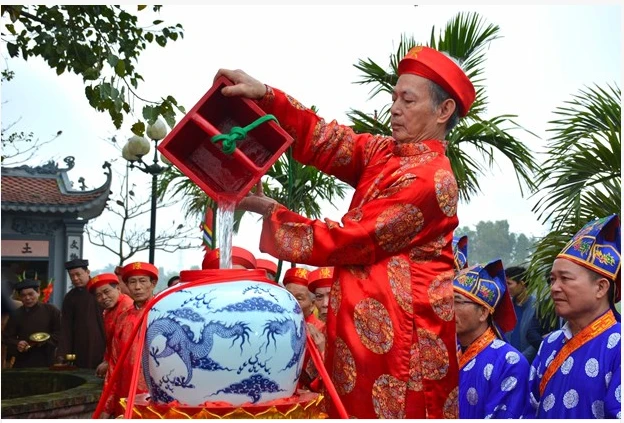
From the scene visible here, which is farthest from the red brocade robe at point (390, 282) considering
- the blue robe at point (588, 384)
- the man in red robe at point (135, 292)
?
the man in red robe at point (135, 292)

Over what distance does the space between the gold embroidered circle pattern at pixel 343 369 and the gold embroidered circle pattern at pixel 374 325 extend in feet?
0.23

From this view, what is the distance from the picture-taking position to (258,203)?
2.96m

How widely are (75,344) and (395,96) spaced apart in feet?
26.4

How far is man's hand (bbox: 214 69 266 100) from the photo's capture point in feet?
9.07

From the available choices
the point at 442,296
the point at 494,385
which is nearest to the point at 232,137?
the point at 442,296

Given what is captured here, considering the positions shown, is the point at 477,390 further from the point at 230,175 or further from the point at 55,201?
the point at 55,201

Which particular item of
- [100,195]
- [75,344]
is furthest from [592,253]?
[100,195]

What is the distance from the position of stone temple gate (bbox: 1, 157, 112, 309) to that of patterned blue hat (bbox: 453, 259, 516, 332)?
18988mm

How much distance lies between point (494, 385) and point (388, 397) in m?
1.32

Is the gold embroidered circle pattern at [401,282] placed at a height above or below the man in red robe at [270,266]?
below

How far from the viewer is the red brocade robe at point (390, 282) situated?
9.60 ft

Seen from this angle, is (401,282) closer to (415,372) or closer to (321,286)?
(415,372)

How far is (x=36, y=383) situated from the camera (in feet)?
29.4

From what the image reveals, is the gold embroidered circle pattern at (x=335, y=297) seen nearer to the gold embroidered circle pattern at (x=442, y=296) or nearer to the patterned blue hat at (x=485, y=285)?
the gold embroidered circle pattern at (x=442, y=296)
